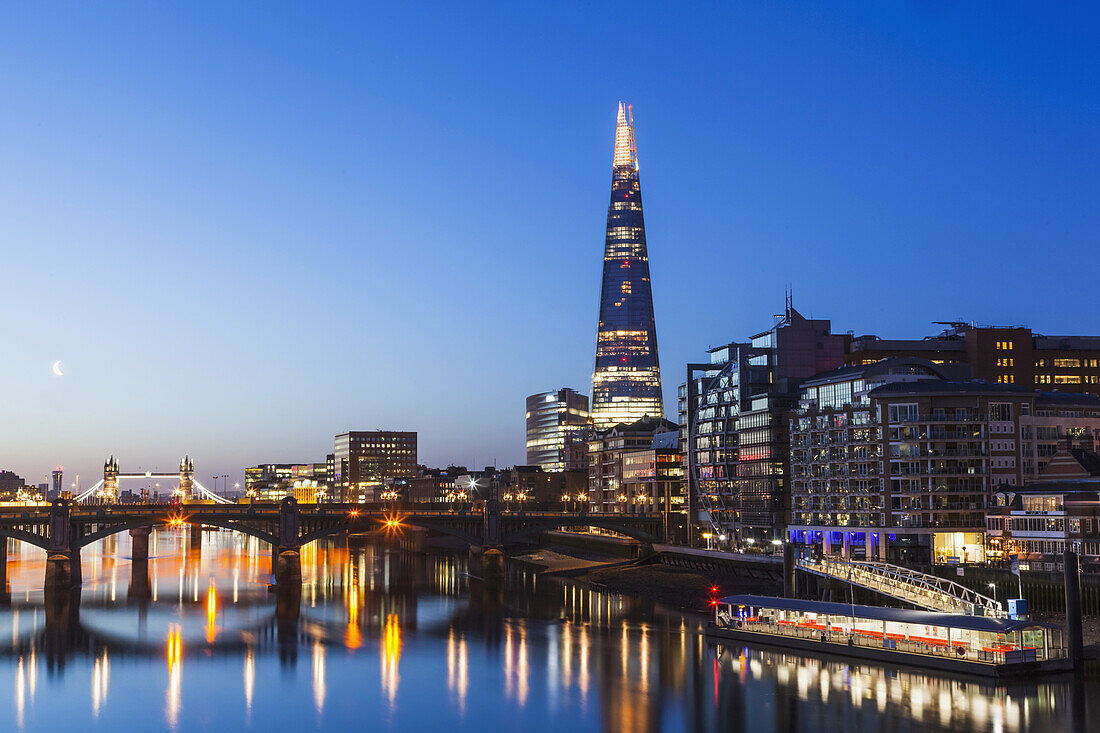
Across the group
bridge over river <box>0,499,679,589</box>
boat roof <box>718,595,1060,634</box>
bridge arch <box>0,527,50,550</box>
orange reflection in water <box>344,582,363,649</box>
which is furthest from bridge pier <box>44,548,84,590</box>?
boat roof <box>718,595,1060,634</box>

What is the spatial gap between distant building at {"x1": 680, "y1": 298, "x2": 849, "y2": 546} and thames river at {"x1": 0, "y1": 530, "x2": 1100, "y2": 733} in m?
28.5

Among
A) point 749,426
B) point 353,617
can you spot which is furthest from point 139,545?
point 749,426

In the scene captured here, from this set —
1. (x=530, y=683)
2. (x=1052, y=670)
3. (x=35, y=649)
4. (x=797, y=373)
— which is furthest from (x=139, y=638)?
(x=797, y=373)

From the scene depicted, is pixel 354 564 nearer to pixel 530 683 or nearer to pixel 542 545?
pixel 542 545

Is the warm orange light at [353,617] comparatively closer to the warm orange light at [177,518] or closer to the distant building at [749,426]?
the warm orange light at [177,518]

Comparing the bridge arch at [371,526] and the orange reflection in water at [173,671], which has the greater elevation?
the bridge arch at [371,526]

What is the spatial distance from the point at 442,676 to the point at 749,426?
241ft

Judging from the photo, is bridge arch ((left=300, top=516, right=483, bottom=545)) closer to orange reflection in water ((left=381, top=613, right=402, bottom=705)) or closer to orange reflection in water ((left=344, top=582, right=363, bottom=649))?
orange reflection in water ((left=344, top=582, right=363, bottom=649))

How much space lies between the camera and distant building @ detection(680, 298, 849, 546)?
134m

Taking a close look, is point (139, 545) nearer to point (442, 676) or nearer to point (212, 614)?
point (212, 614)

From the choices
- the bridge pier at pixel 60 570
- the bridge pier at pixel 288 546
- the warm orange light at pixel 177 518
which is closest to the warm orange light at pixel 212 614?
the bridge pier at pixel 288 546

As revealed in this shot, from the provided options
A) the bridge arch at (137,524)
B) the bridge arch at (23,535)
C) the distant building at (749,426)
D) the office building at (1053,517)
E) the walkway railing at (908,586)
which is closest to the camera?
the walkway railing at (908,586)

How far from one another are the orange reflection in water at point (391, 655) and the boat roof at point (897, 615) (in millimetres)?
23908

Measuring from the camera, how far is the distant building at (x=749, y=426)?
5256 inches
